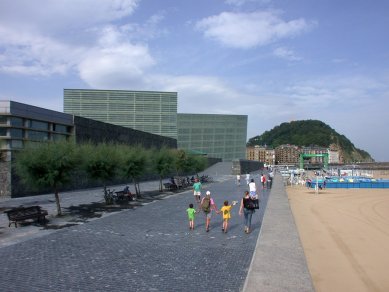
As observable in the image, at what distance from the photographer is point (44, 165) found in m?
17.0

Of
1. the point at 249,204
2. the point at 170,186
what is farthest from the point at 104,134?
the point at 249,204

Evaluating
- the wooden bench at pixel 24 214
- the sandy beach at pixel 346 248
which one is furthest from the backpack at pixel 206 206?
the wooden bench at pixel 24 214

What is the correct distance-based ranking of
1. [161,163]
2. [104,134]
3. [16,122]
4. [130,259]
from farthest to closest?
[104,134]
[161,163]
[16,122]
[130,259]

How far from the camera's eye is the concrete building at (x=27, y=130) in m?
24.0

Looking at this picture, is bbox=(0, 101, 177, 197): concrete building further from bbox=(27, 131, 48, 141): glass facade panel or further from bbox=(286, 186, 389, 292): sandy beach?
bbox=(286, 186, 389, 292): sandy beach

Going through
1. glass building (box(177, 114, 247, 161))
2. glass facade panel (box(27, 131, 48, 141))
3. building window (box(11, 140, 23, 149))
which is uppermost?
glass building (box(177, 114, 247, 161))


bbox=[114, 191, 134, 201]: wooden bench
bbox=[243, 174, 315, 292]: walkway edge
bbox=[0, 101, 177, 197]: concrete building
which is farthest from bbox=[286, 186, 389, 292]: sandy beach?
bbox=[0, 101, 177, 197]: concrete building

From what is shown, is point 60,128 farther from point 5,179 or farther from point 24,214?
point 24,214

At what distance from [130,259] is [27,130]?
64.3 ft

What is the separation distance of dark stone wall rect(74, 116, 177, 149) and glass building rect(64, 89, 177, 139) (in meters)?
22.3

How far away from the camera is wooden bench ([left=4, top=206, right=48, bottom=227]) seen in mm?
14232

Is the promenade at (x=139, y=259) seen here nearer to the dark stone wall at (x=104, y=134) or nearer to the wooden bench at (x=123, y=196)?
the wooden bench at (x=123, y=196)

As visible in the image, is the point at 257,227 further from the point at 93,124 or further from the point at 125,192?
the point at 93,124

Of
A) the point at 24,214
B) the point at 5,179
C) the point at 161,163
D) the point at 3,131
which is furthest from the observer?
the point at 161,163
